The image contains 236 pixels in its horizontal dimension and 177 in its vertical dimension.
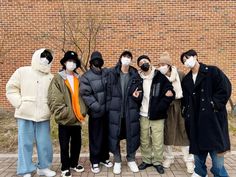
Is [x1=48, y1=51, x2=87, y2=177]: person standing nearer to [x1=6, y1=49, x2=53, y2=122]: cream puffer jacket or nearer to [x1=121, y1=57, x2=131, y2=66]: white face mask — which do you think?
[x1=6, y1=49, x2=53, y2=122]: cream puffer jacket

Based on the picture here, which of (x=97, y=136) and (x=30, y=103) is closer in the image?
Answer: (x=30, y=103)

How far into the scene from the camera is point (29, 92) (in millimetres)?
4133

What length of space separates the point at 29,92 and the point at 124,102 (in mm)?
1481

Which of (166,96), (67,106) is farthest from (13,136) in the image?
(166,96)

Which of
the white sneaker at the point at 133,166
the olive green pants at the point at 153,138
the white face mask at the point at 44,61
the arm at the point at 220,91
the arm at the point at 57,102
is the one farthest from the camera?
the white sneaker at the point at 133,166

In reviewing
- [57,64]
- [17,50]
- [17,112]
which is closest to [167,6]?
[57,64]

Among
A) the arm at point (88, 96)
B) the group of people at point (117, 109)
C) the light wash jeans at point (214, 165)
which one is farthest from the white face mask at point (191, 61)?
the arm at point (88, 96)

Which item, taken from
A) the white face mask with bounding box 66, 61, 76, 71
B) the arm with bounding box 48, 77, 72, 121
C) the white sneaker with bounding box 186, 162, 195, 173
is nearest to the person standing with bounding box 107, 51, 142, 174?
the white face mask with bounding box 66, 61, 76, 71

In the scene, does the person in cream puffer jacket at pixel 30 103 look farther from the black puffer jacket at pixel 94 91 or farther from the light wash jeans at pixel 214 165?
the light wash jeans at pixel 214 165

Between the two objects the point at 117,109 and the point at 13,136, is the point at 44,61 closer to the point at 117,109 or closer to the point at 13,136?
the point at 117,109

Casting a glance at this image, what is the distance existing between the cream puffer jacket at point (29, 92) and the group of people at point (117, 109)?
0.01m

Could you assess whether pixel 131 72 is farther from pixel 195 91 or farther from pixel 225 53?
pixel 225 53

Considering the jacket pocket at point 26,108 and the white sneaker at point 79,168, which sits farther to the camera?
the white sneaker at point 79,168

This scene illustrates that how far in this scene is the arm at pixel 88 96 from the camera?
13.8 feet
